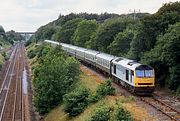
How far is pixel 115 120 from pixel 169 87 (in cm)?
1631

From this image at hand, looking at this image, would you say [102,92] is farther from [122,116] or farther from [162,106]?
[122,116]

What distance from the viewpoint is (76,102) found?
38.0 metres

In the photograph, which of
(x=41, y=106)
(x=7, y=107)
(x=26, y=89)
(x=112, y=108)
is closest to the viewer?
(x=112, y=108)

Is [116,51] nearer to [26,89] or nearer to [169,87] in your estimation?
[26,89]

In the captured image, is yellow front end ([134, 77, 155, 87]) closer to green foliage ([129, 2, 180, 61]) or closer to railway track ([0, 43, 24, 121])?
green foliage ([129, 2, 180, 61])

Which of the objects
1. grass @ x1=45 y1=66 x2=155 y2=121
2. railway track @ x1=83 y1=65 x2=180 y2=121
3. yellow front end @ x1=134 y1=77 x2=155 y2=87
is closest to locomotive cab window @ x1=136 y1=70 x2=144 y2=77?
yellow front end @ x1=134 y1=77 x2=155 y2=87

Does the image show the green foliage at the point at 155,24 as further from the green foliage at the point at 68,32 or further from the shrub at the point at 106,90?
the green foliage at the point at 68,32

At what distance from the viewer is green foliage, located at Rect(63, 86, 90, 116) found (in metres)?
37.4

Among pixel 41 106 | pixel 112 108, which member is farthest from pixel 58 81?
pixel 112 108

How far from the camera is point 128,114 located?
1022 inches

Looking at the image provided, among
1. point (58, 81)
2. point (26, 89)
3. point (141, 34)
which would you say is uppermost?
point (141, 34)

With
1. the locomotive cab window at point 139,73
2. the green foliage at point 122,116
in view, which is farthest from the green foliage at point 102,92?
the green foliage at point 122,116

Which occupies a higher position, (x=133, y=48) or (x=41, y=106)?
(x=133, y=48)

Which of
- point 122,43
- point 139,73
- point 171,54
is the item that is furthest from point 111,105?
point 122,43
